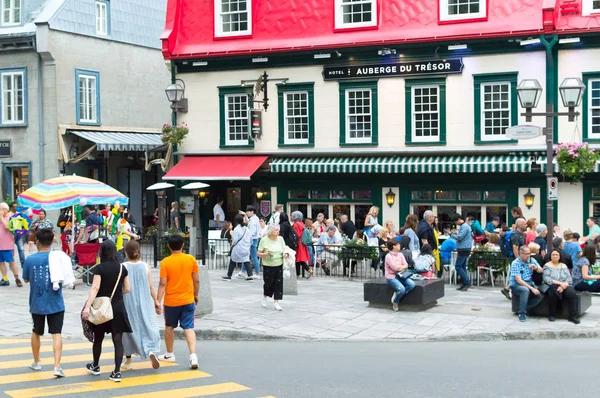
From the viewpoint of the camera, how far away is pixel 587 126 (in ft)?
74.8

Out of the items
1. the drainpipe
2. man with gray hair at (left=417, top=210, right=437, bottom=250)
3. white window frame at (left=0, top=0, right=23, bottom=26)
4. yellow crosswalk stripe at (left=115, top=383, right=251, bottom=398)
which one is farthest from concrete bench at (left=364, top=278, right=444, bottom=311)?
white window frame at (left=0, top=0, right=23, bottom=26)

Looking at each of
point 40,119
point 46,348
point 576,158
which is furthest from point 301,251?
point 40,119

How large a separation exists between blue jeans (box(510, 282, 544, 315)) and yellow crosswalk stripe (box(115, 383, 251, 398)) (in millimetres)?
6548

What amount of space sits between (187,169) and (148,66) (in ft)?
27.1

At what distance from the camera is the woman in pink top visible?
1457cm

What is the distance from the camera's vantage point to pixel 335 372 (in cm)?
991

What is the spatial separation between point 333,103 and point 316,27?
2.62 metres

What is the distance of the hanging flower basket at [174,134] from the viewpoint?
89.9 feet

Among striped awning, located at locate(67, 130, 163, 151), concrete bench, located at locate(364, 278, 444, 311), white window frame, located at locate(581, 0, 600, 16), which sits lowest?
concrete bench, located at locate(364, 278, 444, 311)

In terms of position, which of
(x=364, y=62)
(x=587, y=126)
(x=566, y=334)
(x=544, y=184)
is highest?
(x=364, y=62)

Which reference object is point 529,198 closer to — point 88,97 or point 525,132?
point 525,132

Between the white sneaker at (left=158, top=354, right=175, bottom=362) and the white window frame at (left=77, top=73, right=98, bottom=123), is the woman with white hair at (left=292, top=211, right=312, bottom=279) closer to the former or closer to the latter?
the white sneaker at (left=158, top=354, right=175, bottom=362)

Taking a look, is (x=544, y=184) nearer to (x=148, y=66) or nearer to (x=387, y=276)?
(x=387, y=276)

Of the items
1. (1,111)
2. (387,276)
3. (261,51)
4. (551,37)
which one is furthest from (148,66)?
(387,276)
